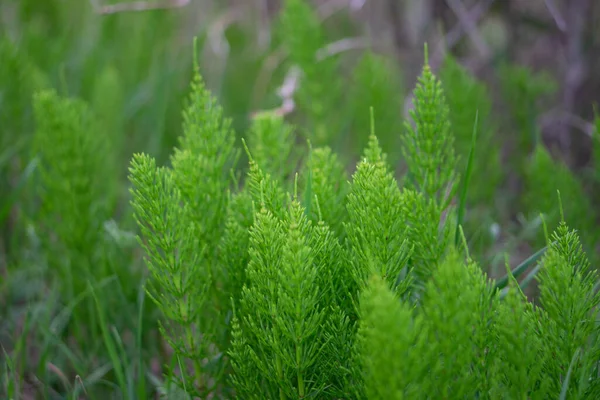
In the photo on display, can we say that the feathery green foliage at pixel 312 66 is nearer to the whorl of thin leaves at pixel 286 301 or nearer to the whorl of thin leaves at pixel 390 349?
the whorl of thin leaves at pixel 286 301

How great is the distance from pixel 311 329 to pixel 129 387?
18.4 inches

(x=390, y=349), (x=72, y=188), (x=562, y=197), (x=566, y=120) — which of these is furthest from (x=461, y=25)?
(x=390, y=349)

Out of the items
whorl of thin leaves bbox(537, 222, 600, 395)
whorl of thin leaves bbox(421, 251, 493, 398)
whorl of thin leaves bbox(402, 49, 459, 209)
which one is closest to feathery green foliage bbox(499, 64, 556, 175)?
whorl of thin leaves bbox(402, 49, 459, 209)

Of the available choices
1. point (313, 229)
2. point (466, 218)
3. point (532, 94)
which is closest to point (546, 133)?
point (532, 94)

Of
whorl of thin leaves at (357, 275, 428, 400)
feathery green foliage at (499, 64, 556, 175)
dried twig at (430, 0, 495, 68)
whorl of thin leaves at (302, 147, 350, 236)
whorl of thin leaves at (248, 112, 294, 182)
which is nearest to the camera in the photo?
whorl of thin leaves at (357, 275, 428, 400)

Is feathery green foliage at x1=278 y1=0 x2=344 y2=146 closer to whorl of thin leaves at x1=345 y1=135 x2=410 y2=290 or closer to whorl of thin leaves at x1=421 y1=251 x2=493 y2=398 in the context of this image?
A: whorl of thin leaves at x1=345 y1=135 x2=410 y2=290

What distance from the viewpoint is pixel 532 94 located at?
1840mm

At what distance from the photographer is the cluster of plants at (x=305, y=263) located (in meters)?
0.74

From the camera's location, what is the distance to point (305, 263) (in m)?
0.79

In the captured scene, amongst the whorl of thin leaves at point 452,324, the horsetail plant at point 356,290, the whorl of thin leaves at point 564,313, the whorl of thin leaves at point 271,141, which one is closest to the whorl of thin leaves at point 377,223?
the horsetail plant at point 356,290

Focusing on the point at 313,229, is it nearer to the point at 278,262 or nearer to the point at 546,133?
the point at 278,262

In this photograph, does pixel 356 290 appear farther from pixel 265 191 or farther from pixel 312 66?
pixel 312 66

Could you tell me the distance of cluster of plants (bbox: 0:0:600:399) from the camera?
2.43ft

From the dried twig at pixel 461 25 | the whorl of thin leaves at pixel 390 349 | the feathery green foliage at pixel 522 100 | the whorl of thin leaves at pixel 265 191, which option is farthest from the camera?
the dried twig at pixel 461 25
